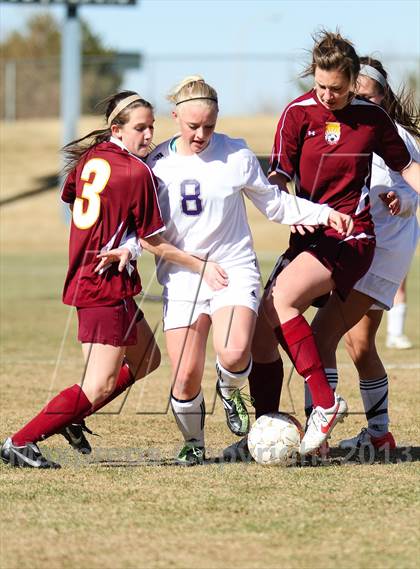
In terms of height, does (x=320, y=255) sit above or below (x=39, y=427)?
above

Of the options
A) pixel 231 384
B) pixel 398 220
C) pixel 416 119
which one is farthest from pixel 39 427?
pixel 416 119

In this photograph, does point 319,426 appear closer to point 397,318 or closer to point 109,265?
point 109,265

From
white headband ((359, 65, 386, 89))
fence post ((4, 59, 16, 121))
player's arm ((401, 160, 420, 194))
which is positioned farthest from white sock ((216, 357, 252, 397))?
fence post ((4, 59, 16, 121))

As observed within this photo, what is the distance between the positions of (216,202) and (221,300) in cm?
47

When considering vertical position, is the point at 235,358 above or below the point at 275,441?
above

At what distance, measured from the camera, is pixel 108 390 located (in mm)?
5078

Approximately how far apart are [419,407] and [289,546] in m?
3.59

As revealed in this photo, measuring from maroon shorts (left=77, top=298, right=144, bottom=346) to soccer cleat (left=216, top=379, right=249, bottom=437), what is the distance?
2.23 ft

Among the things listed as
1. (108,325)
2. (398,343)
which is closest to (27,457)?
(108,325)

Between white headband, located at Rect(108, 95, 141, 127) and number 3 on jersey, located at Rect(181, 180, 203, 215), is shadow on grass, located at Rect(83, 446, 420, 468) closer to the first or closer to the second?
number 3 on jersey, located at Rect(181, 180, 203, 215)

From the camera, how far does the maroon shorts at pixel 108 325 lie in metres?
4.98

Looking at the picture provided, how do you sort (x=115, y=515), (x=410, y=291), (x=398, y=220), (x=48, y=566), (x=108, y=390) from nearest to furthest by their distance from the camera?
1. (x=48, y=566)
2. (x=115, y=515)
3. (x=108, y=390)
4. (x=398, y=220)
5. (x=410, y=291)

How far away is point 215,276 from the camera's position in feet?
16.8

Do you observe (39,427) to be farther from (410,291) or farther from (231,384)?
(410,291)
